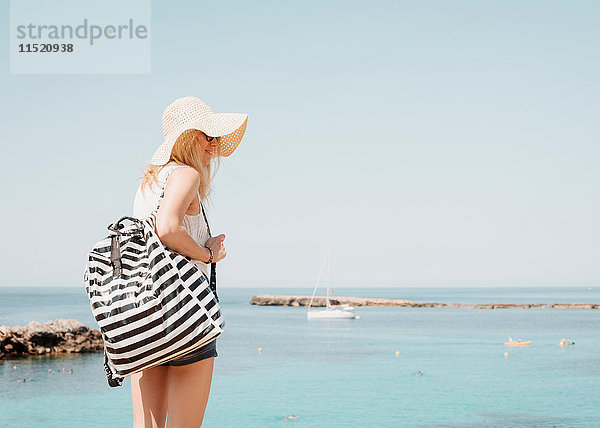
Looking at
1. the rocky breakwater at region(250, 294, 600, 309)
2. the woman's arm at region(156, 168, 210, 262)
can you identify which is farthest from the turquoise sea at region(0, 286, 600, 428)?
the rocky breakwater at region(250, 294, 600, 309)

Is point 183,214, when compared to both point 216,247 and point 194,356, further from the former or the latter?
point 194,356

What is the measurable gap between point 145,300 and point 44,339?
1174 inches

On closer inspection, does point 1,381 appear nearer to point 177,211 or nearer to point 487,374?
point 487,374

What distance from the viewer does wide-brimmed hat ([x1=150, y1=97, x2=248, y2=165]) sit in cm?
214

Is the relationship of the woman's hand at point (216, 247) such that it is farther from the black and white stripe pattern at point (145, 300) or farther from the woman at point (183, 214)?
the black and white stripe pattern at point (145, 300)

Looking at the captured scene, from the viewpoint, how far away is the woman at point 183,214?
1.97 meters

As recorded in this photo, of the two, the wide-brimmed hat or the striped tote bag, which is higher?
the wide-brimmed hat

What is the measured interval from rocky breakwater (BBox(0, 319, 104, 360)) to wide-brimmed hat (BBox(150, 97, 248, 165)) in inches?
1143

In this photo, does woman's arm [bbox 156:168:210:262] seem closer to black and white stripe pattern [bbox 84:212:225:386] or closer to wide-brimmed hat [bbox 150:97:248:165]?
black and white stripe pattern [bbox 84:212:225:386]

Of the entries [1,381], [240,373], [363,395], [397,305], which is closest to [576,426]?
[363,395]

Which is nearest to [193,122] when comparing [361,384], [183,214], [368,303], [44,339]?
[183,214]

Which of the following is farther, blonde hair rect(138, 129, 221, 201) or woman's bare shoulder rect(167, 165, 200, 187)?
blonde hair rect(138, 129, 221, 201)

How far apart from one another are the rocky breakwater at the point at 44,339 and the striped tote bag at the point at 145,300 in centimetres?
2927

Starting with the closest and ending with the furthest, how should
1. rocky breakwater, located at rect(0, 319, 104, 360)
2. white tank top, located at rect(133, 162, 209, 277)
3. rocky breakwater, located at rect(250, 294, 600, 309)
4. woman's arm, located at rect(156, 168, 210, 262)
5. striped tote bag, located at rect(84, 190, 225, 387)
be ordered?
1. striped tote bag, located at rect(84, 190, 225, 387)
2. woman's arm, located at rect(156, 168, 210, 262)
3. white tank top, located at rect(133, 162, 209, 277)
4. rocky breakwater, located at rect(0, 319, 104, 360)
5. rocky breakwater, located at rect(250, 294, 600, 309)
